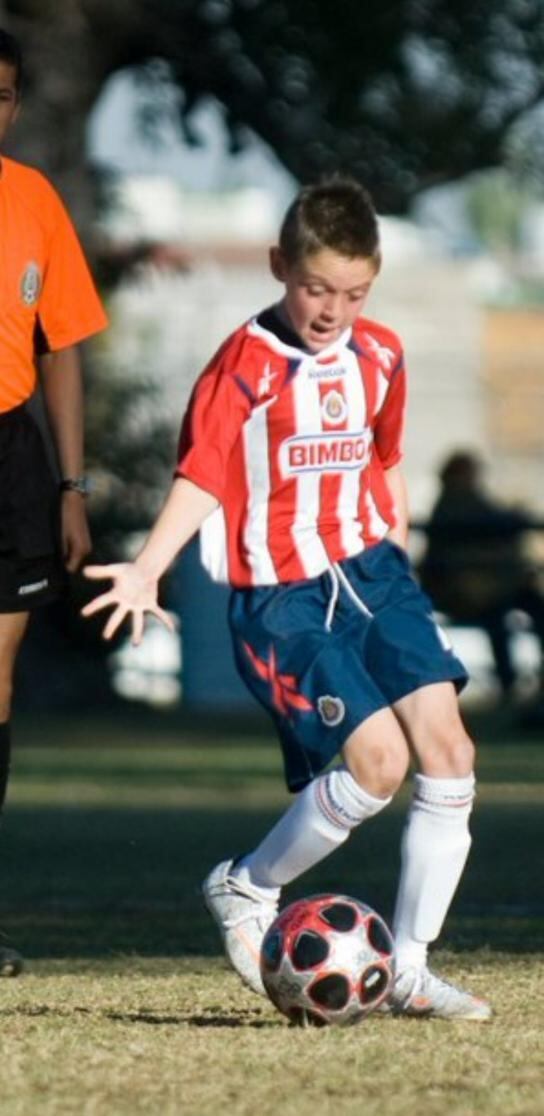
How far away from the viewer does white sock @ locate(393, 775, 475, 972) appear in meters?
6.08

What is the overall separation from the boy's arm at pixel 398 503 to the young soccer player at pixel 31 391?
85 cm

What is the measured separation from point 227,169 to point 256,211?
82037 millimetres

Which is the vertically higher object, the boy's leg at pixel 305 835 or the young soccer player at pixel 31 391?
the young soccer player at pixel 31 391

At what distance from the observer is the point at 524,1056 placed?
210 inches

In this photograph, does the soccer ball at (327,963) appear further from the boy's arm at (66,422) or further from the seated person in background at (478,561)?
the seated person in background at (478,561)

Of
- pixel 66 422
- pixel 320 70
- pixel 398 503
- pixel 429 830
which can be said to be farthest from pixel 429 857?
pixel 320 70

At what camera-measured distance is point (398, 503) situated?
254 inches

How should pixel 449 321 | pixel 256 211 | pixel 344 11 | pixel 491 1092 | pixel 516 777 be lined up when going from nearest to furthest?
pixel 491 1092
pixel 516 777
pixel 344 11
pixel 449 321
pixel 256 211

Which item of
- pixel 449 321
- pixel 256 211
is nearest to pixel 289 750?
pixel 449 321

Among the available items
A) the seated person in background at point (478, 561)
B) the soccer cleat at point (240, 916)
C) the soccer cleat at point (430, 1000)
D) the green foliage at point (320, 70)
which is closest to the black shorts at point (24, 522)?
the soccer cleat at point (240, 916)

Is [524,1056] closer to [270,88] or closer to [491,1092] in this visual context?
[491,1092]

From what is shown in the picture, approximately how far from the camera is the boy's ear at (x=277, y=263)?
6.19m

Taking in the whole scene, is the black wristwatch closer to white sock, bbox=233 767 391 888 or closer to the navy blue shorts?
the navy blue shorts

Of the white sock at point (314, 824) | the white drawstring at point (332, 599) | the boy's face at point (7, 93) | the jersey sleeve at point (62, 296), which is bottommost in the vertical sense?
the white sock at point (314, 824)
